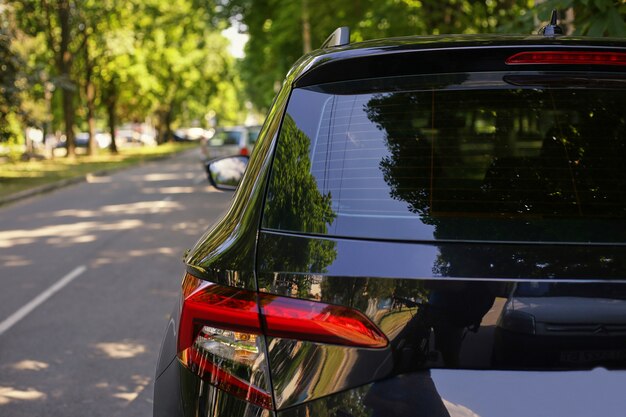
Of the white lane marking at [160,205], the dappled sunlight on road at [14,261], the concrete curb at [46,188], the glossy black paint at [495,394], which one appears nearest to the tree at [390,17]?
the white lane marking at [160,205]

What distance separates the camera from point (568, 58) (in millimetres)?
2061

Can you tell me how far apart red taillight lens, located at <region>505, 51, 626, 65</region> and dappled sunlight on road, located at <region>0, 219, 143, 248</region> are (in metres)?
10.5

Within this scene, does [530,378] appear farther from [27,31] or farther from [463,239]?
[27,31]

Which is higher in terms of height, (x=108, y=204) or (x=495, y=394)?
(x=495, y=394)

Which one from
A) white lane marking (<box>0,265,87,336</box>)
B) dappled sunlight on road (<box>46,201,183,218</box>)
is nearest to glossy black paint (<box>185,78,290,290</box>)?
white lane marking (<box>0,265,87,336</box>)

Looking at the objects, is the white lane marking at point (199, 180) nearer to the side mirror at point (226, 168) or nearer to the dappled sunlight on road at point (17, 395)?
the dappled sunlight on road at point (17, 395)

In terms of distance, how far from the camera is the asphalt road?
496cm

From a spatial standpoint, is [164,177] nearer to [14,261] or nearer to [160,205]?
[160,205]

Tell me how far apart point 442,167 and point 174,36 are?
162ft

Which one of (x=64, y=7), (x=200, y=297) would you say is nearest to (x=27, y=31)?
(x=64, y=7)

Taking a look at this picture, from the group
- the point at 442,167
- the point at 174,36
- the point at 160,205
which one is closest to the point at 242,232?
the point at 442,167

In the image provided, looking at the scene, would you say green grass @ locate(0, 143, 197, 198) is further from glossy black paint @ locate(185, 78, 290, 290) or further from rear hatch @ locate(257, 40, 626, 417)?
rear hatch @ locate(257, 40, 626, 417)

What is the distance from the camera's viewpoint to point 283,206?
211cm

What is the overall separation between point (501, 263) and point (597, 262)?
8.9 inches
